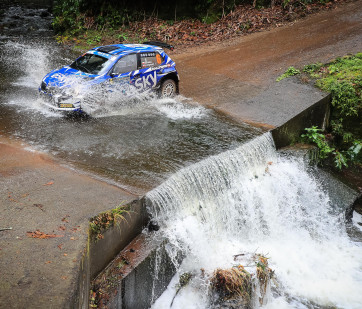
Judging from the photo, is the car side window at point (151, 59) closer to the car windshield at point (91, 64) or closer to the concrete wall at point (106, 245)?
the car windshield at point (91, 64)

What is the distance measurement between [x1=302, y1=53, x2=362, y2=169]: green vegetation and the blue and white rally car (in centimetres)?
451

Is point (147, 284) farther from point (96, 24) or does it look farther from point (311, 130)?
point (96, 24)

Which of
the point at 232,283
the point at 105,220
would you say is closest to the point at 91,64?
the point at 105,220

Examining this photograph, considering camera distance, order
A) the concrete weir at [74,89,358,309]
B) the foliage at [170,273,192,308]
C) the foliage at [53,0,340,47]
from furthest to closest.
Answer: the foliage at [53,0,340,47] < the foliage at [170,273,192,308] < the concrete weir at [74,89,358,309]

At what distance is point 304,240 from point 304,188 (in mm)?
1541

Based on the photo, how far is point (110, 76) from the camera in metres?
10.3

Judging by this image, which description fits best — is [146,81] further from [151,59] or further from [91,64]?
[91,64]

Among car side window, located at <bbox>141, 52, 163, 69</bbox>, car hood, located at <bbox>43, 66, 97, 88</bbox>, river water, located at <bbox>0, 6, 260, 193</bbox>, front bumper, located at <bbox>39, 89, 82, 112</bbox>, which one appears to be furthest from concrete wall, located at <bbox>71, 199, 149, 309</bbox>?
car side window, located at <bbox>141, 52, 163, 69</bbox>

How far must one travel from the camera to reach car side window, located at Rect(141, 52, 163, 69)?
1105cm

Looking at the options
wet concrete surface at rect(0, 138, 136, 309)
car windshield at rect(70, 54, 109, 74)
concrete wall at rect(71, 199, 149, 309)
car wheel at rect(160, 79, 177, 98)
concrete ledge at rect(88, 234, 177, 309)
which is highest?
car windshield at rect(70, 54, 109, 74)

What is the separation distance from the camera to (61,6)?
2155cm

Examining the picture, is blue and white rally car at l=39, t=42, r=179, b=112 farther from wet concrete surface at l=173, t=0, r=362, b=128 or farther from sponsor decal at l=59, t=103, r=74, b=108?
wet concrete surface at l=173, t=0, r=362, b=128

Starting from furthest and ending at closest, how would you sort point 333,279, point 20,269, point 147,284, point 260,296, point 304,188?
1. point 304,188
2. point 333,279
3. point 260,296
4. point 147,284
5. point 20,269

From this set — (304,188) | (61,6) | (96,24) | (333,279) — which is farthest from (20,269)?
(61,6)
